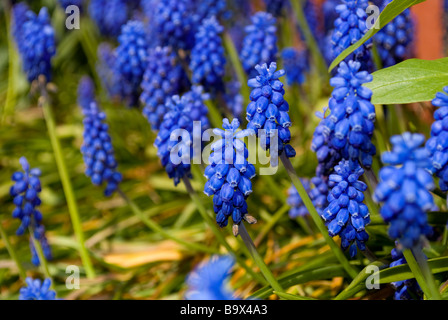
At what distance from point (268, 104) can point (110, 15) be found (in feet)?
14.0

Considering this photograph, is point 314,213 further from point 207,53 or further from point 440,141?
point 207,53

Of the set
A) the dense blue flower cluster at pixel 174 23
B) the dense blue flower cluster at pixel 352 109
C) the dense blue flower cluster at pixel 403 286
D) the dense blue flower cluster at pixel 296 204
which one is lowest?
the dense blue flower cluster at pixel 403 286

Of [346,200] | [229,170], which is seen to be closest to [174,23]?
[229,170]

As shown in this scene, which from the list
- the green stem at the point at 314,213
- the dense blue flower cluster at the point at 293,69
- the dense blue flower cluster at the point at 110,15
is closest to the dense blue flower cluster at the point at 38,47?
the dense blue flower cluster at the point at 110,15

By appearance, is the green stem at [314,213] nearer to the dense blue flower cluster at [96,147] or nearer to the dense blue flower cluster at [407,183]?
the dense blue flower cluster at [407,183]

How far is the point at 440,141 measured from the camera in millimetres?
1827

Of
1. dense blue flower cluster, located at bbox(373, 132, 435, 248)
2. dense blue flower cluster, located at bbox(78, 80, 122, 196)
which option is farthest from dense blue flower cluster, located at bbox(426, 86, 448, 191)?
dense blue flower cluster, located at bbox(78, 80, 122, 196)

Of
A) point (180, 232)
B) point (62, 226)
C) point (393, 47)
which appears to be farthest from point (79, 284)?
point (393, 47)

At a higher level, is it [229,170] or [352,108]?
[352,108]

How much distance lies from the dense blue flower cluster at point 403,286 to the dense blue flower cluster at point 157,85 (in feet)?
6.21

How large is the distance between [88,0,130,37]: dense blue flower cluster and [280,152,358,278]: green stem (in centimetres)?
412

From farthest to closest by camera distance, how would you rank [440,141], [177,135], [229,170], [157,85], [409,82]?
[157,85] < [177,135] < [409,82] < [229,170] < [440,141]

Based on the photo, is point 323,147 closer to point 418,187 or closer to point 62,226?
point 418,187

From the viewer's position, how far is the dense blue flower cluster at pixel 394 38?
10.5ft
